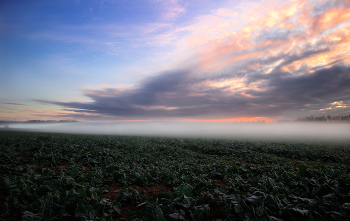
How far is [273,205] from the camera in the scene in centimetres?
445

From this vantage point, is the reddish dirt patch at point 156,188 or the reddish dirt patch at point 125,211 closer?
the reddish dirt patch at point 125,211

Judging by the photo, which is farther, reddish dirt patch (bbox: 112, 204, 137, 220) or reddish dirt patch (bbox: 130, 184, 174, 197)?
reddish dirt patch (bbox: 130, 184, 174, 197)

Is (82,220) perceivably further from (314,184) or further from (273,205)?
(314,184)

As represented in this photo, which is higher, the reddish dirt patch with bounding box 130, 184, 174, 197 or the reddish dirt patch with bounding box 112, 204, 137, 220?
the reddish dirt patch with bounding box 112, 204, 137, 220

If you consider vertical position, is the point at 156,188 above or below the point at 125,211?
below

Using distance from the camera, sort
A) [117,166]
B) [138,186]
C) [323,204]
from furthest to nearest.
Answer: [117,166] < [138,186] < [323,204]

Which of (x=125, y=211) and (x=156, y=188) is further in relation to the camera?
(x=156, y=188)

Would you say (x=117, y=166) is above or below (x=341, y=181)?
below

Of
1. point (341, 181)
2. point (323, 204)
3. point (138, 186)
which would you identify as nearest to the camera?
point (323, 204)

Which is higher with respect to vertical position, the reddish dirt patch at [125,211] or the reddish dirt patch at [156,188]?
the reddish dirt patch at [125,211]

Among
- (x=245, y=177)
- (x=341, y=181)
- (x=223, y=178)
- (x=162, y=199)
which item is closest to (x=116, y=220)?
(x=162, y=199)

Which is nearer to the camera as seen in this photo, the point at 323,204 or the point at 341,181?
the point at 323,204

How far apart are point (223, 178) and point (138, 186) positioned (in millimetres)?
4666

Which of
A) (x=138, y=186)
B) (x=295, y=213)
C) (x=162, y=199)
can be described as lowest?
(x=138, y=186)
